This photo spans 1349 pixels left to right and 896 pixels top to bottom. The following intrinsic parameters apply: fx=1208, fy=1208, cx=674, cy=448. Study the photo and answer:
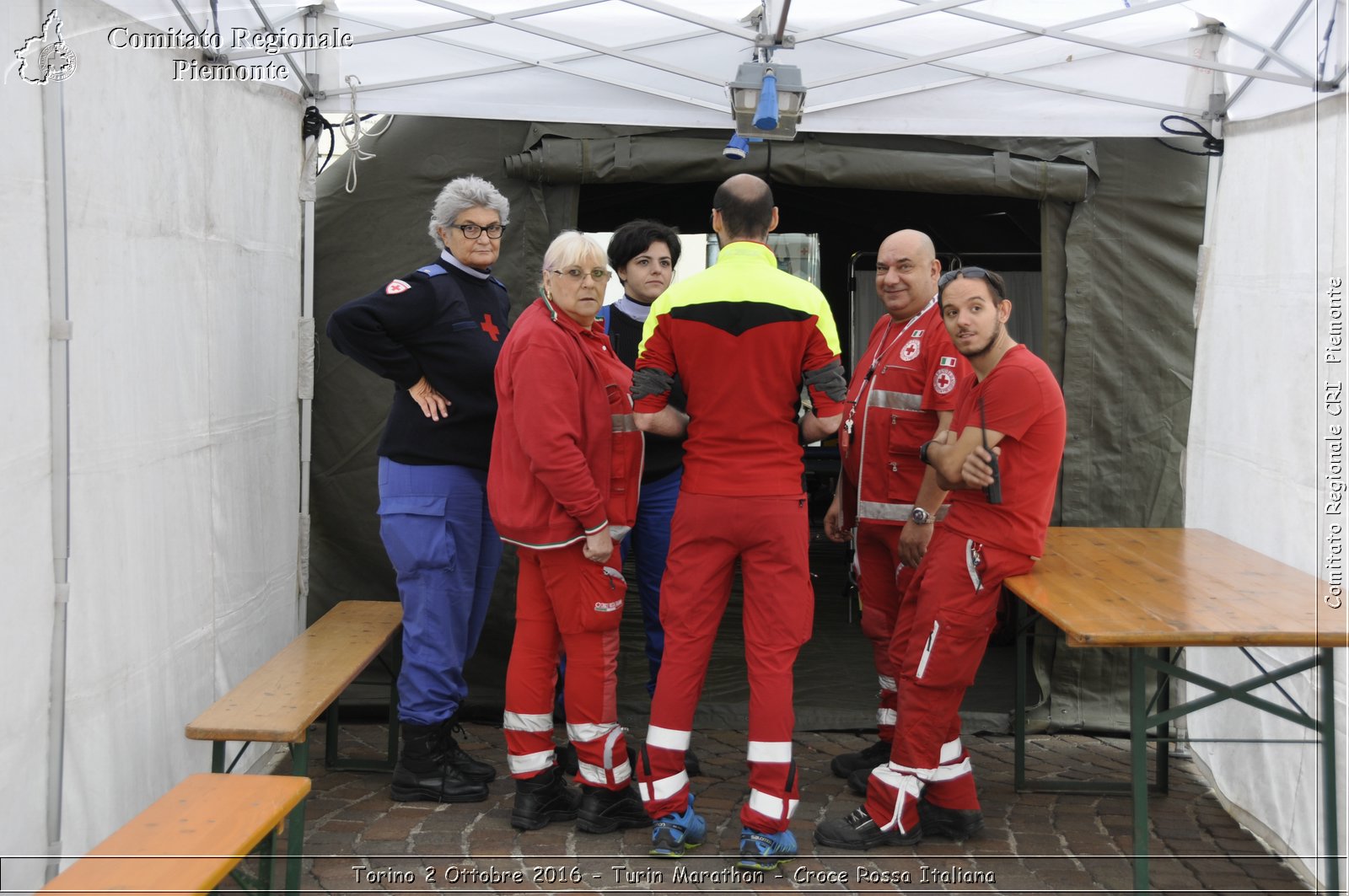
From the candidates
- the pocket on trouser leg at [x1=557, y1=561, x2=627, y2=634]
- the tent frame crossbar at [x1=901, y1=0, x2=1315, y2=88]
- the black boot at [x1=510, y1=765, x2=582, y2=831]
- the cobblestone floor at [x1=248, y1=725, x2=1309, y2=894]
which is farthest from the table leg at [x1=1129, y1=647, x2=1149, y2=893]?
the tent frame crossbar at [x1=901, y1=0, x2=1315, y2=88]

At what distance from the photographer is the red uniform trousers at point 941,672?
3496mm

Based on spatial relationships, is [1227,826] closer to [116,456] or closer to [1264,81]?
[1264,81]

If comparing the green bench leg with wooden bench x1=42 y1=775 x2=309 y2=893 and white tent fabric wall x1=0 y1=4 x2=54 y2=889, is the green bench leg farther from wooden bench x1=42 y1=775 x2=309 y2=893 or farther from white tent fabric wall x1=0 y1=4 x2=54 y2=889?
white tent fabric wall x1=0 y1=4 x2=54 y2=889

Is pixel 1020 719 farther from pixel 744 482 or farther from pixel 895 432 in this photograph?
pixel 744 482

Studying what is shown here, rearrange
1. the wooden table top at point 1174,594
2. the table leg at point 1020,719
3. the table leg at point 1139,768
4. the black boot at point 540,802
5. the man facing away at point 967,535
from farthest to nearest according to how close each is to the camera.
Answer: the table leg at point 1020,719 < the black boot at point 540,802 < the man facing away at point 967,535 < the table leg at point 1139,768 < the wooden table top at point 1174,594

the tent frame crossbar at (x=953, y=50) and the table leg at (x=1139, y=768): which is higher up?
the tent frame crossbar at (x=953, y=50)

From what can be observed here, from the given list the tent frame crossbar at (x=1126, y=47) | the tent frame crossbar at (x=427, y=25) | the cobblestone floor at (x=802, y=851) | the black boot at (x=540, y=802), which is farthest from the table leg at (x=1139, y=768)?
the tent frame crossbar at (x=427, y=25)

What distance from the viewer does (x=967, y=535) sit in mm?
3543

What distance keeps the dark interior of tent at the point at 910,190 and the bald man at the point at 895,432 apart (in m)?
0.90

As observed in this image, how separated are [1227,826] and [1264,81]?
98.0 inches

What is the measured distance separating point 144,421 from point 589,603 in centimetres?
134

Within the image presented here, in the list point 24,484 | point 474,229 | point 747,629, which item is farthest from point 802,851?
point 24,484

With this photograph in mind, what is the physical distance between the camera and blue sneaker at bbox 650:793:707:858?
11.6 ft

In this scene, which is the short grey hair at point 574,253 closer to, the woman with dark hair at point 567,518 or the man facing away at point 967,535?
the woman with dark hair at point 567,518
